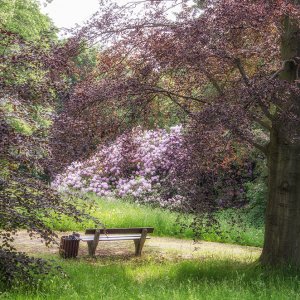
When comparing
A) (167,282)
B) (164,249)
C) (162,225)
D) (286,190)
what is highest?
(286,190)

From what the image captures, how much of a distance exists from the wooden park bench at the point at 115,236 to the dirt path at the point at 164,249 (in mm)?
284

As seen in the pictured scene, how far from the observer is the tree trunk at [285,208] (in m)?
7.46

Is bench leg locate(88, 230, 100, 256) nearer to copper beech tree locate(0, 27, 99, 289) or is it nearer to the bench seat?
the bench seat

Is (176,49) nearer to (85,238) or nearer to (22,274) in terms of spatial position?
(22,274)

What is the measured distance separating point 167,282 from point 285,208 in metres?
2.02

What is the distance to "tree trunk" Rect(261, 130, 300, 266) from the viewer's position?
294 inches

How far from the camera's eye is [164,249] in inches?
409

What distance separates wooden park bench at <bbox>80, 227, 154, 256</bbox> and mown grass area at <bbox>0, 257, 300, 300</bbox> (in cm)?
51

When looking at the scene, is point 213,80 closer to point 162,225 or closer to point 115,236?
point 115,236

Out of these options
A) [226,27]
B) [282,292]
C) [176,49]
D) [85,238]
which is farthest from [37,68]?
[85,238]

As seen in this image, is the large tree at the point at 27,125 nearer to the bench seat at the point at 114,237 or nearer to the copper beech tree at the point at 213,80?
the copper beech tree at the point at 213,80

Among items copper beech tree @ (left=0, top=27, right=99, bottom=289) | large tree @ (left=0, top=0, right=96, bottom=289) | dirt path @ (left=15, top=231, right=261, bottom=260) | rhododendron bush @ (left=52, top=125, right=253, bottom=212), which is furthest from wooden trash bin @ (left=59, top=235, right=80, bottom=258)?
copper beech tree @ (left=0, top=27, right=99, bottom=289)

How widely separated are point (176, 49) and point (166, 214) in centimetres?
768

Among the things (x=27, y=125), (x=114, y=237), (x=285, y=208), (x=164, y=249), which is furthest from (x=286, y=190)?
(x=27, y=125)
